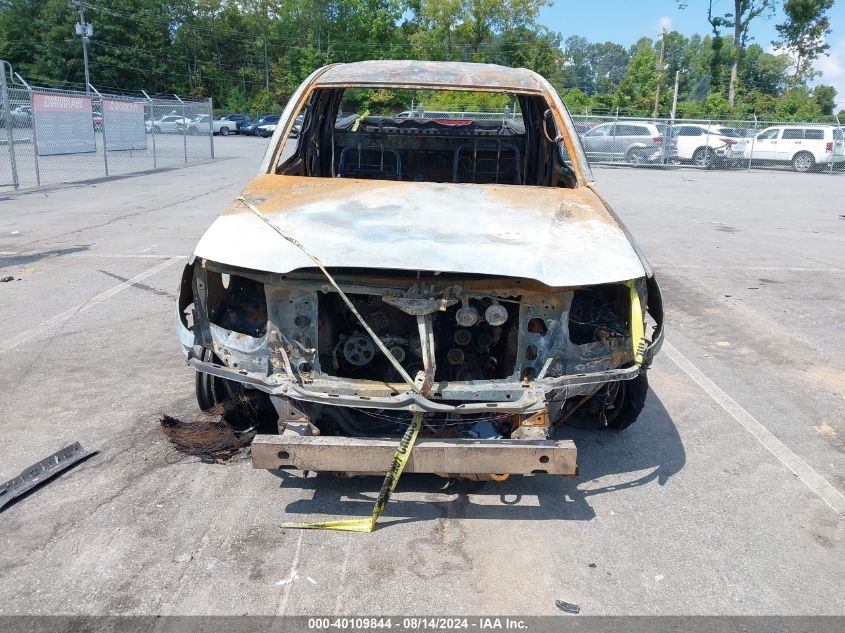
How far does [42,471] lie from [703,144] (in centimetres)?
2887

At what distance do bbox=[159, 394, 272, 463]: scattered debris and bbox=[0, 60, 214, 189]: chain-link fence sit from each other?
42.8 ft

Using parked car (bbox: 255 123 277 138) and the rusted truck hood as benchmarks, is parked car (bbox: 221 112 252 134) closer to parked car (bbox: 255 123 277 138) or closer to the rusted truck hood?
parked car (bbox: 255 123 277 138)

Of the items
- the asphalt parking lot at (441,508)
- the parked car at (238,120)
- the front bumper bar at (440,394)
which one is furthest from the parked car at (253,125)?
the front bumper bar at (440,394)

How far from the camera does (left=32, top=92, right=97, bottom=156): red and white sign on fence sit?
1706 centimetres

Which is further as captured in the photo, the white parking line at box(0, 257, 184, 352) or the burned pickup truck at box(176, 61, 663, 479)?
the white parking line at box(0, 257, 184, 352)

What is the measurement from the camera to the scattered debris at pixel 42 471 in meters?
3.67

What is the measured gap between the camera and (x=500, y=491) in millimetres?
3820

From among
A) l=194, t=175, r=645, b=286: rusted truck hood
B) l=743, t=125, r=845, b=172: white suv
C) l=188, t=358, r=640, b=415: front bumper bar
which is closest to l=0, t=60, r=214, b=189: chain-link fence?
l=194, t=175, r=645, b=286: rusted truck hood

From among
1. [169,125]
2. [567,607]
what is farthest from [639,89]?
[567,607]

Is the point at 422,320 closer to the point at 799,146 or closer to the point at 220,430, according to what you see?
the point at 220,430

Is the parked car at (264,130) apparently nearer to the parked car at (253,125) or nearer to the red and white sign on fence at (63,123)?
the parked car at (253,125)

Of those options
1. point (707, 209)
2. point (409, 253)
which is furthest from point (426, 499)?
point (707, 209)

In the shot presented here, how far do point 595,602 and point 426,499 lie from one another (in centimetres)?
102

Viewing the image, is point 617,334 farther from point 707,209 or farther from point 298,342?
point 707,209
